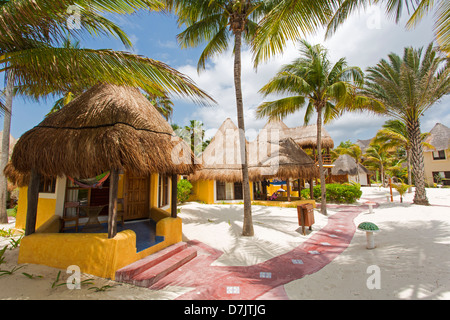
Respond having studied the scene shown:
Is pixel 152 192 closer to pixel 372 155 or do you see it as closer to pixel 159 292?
pixel 159 292

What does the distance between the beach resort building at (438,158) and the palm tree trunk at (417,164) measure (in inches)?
733

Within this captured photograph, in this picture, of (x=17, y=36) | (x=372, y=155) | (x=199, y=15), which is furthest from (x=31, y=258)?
(x=372, y=155)

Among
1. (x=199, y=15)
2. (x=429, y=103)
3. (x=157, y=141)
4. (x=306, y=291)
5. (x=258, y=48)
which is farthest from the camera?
(x=429, y=103)

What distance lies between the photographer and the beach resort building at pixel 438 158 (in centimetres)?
2483

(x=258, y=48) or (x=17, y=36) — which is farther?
(x=258, y=48)

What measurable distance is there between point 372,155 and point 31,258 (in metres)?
34.6

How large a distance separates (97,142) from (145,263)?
105 inches

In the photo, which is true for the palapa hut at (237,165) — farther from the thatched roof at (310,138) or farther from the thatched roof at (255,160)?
the thatched roof at (310,138)

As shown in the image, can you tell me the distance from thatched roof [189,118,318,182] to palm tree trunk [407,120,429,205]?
5112 mm

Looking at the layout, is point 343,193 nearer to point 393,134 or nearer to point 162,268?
point 393,134

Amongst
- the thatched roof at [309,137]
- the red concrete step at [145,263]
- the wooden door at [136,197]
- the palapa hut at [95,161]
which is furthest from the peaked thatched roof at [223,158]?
the red concrete step at [145,263]

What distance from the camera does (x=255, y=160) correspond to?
1489 centimetres

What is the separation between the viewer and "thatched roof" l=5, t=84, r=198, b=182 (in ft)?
13.4
